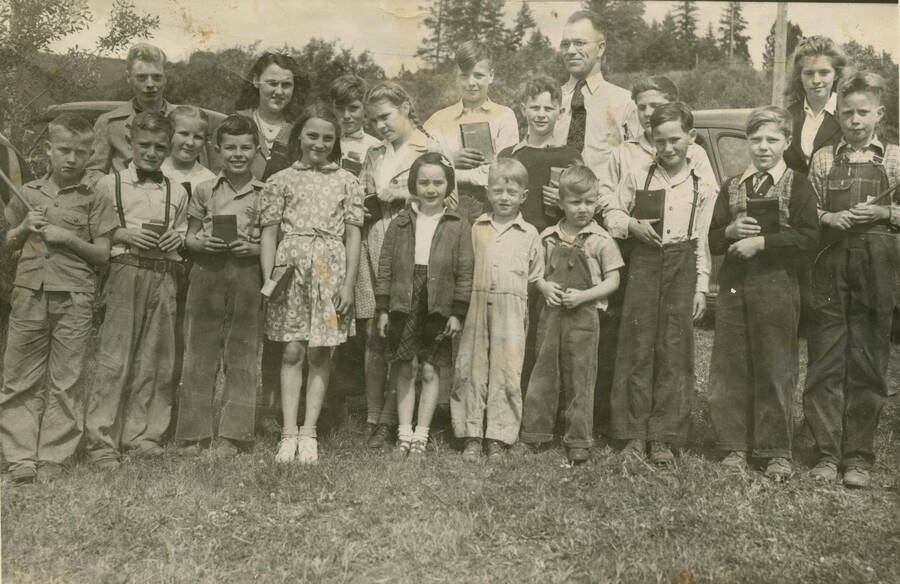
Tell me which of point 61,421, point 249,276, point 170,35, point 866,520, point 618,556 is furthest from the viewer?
point 170,35

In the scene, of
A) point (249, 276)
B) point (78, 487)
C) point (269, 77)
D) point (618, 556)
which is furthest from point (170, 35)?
point (618, 556)

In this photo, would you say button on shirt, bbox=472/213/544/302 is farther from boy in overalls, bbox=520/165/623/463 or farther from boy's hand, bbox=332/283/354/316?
boy's hand, bbox=332/283/354/316

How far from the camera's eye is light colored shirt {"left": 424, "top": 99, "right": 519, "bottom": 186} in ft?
15.4

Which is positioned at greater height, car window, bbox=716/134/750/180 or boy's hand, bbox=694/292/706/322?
car window, bbox=716/134/750/180

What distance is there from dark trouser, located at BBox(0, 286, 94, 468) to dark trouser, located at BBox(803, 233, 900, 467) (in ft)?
12.6

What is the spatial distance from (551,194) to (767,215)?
1161 mm

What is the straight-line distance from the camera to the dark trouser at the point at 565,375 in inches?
165

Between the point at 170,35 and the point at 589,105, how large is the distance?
2.55 meters

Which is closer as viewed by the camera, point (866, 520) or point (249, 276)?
point (866, 520)

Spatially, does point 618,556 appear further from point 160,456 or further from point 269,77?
point 269,77

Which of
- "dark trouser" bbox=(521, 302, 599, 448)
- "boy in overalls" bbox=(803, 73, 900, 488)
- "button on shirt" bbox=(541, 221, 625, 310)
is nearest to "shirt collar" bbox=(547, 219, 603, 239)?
"button on shirt" bbox=(541, 221, 625, 310)

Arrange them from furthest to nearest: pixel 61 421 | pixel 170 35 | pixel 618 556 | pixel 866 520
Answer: pixel 170 35, pixel 61 421, pixel 866 520, pixel 618 556

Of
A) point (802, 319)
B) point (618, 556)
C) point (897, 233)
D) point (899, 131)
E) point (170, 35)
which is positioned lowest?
point (618, 556)

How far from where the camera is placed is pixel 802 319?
4.13 meters
